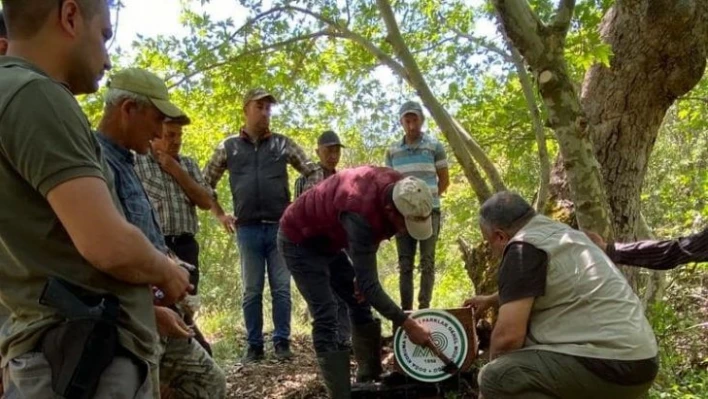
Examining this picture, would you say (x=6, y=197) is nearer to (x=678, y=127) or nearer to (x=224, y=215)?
(x=224, y=215)

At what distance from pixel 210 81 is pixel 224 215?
1.71 meters

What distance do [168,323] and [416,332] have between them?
7.39 feet

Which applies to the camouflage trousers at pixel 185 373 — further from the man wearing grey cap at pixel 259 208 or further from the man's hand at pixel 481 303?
the man wearing grey cap at pixel 259 208

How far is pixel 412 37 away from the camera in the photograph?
8500 mm

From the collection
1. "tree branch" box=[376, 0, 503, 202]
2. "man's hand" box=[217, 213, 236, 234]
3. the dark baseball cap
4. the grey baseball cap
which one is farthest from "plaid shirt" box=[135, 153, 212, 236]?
the grey baseball cap

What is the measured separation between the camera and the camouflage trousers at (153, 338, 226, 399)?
277 cm

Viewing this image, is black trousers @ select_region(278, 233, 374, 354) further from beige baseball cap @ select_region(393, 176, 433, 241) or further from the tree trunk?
the tree trunk

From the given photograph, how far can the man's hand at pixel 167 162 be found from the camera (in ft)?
14.6

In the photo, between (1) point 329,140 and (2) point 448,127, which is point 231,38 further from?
(2) point 448,127

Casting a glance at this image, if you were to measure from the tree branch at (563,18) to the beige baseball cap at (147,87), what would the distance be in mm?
2087

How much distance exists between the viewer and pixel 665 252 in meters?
3.99

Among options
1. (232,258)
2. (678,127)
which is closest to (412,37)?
(678,127)

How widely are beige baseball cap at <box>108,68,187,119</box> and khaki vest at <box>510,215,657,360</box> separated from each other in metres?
1.70

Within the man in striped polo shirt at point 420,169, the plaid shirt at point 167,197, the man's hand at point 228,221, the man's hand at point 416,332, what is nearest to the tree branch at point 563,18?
the man's hand at point 416,332
